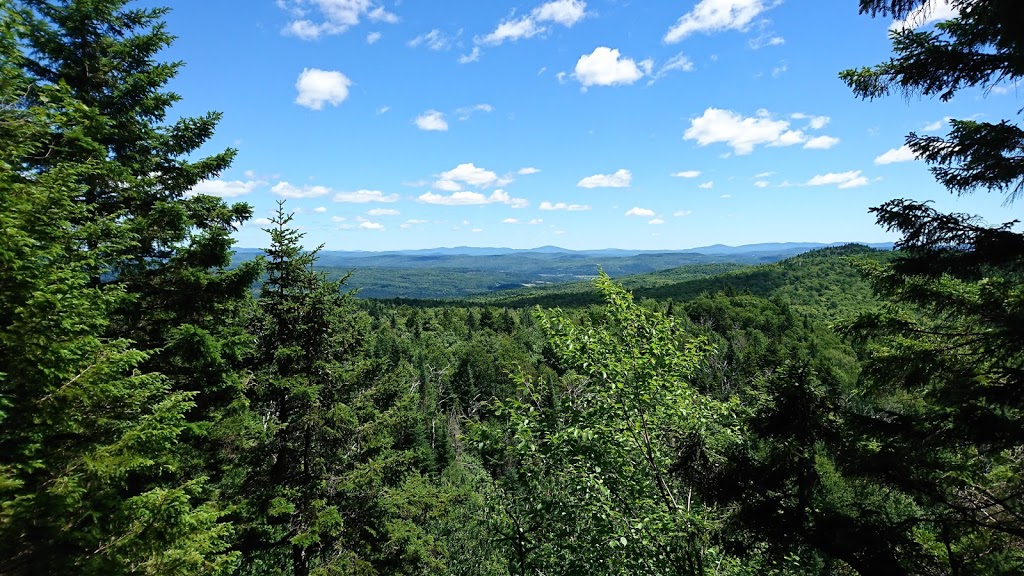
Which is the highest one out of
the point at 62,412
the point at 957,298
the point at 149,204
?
the point at 149,204

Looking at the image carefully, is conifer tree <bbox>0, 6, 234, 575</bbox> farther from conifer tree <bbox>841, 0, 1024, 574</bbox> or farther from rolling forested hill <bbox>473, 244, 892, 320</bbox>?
rolling forested hill <bbox>473, 244, 892, 320</bbox>

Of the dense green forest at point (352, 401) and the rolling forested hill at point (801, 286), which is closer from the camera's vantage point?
the dense green forest at point (352, 401)

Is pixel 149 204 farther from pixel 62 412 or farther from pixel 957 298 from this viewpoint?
pixel 957 298

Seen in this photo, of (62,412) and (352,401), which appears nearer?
(62,412)

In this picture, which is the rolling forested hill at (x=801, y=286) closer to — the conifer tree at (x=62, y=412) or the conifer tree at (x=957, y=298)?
the conifer tree at (x=957, y=298)

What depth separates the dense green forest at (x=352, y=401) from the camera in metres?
4.59

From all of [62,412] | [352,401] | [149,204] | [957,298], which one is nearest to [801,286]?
[957,298]

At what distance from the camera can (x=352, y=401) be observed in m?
11.0

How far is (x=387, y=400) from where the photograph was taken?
13367mm

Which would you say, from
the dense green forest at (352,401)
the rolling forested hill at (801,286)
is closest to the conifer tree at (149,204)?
the dense green forest at (352,401)

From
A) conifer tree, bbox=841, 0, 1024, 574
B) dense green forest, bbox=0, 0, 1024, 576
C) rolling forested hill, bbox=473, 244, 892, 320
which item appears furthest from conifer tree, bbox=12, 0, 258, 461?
rolling forested hill, bbox=473, 244, 892, 320

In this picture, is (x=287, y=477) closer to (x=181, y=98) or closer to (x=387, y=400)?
(x=387, y=400)

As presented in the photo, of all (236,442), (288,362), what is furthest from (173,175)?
(236,442)

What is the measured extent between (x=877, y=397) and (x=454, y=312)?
387 ft
